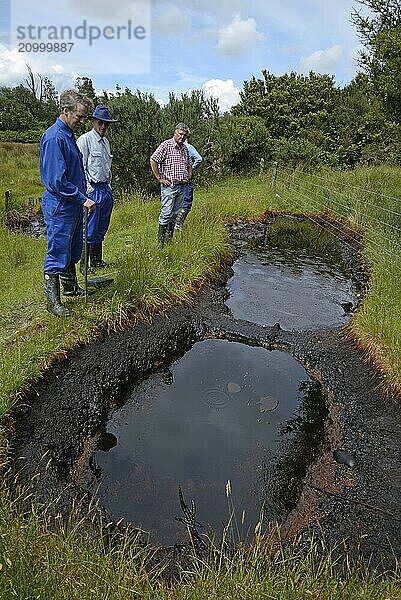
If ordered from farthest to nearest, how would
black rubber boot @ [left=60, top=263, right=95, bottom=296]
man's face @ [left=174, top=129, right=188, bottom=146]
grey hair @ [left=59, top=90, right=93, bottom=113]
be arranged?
man's face @ [left=174, top=129, right=188, bottom=146]
black rubber boot @ [left=60, top=263, right=95, bottom=296]
grey hair @ [left=59, top=90, right=93, bottom=113]

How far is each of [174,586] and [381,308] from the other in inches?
135

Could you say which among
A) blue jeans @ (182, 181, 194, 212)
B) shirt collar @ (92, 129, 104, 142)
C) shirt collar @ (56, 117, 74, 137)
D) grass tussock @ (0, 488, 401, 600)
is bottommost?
grass tussock @ (0, 488, 401, 600)

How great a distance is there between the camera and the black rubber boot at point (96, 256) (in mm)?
5895

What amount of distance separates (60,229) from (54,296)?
0.67m

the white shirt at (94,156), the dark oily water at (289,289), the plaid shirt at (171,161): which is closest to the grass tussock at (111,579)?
the dark oily water at (289,289)

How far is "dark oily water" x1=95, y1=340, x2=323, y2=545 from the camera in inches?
113

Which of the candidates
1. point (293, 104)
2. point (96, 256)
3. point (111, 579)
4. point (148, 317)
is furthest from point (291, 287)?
point (293, 104)

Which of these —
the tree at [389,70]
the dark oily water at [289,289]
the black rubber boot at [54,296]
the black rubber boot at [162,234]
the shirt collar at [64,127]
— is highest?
the tree at [389,70]

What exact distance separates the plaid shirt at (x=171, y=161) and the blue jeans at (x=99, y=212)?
3.44ft

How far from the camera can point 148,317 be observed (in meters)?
5.12

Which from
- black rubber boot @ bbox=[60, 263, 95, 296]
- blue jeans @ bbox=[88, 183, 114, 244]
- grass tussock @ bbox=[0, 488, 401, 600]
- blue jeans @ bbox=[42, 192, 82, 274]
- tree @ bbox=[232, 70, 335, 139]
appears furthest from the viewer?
tree @ bbox=[232, 70, 335, 139]

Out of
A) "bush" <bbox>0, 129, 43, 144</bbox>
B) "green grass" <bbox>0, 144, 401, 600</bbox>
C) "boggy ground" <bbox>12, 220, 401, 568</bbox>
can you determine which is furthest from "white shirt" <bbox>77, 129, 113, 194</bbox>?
"bush" <bbox>0, 129, 43, 144</bbox>

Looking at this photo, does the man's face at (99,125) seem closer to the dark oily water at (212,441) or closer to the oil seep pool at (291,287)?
the oil seep pool at (291,287)

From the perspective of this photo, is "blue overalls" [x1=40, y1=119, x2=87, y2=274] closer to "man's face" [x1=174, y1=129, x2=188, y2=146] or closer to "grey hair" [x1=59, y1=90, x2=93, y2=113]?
"grey hair" [x1=59, y1=90, x2=93, y2=113]
